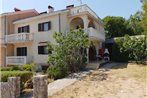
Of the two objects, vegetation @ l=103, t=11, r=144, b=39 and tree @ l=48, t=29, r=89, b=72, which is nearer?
tree @ l=48, t=29, r=89, b=72

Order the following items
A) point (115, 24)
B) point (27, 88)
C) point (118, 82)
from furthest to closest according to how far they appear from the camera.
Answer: point (115, 24)
point (27, 88)
point (118, 82)

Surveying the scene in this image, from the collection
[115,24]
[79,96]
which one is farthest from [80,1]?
[115,24]

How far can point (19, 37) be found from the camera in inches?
1123

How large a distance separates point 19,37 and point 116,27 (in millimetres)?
23601

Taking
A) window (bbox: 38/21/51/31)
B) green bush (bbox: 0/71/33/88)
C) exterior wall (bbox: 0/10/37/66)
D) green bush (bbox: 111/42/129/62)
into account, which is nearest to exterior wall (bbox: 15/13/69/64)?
window (bbox: 38/21/51/31)

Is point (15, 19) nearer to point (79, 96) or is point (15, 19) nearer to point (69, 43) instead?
point (69, 43)

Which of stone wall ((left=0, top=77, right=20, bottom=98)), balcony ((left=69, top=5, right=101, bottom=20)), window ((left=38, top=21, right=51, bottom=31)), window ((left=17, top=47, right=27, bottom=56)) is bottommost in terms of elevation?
stone wall ((left=0, top=77, right=20, bottom=98))

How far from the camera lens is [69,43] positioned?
65.2 ft

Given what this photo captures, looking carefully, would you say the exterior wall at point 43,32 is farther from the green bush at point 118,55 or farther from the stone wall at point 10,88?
the stone wall at point 10,88

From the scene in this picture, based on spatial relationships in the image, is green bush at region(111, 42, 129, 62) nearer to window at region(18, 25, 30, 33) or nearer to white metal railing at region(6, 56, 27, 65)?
white metal railing at region(6, 56, 27, 65)

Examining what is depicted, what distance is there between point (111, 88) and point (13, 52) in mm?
20953

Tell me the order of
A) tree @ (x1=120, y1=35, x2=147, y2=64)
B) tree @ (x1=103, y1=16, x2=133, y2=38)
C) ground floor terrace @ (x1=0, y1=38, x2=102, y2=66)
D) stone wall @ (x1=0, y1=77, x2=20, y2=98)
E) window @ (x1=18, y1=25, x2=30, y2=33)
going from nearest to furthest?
stone wall @ (x1=0, y1=77, x2=20, y2=98), tree @ (x1=120, y1=35, x2=147, y2=64), ground floor terrace @ (x1=0, y1=38, x2=102, y2=66), window @ (x1=18, y1=25, x2=30, y2=33), tree @ (x1=103, y1=16, x2=133, y2=38)

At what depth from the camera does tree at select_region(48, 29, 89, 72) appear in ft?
63.9

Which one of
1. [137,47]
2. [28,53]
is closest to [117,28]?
[137,47]
